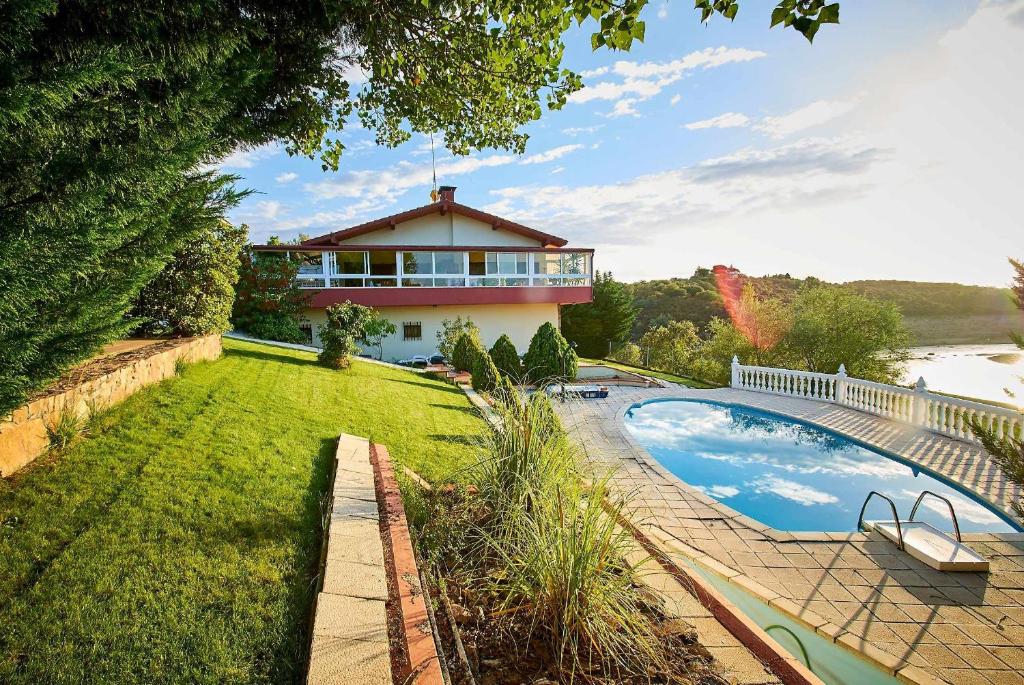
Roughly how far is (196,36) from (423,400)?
6810mm

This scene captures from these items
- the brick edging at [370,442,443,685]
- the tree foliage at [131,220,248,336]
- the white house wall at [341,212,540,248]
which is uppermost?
the white house wall at [341,212,540,248]

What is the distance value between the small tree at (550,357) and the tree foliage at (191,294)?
8.04 m

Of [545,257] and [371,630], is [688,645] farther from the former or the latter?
[545,257]

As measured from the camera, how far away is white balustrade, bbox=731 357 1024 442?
27.8ft

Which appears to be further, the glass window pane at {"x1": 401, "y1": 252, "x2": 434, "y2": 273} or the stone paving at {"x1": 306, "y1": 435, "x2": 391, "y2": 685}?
the glass window pane at {"x1": 401, "y1": 252, "x2": 434, "y2": 273}

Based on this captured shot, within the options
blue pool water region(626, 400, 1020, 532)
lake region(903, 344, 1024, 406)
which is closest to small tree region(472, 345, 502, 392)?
blue pool water region(626, 400, 1020, 532)

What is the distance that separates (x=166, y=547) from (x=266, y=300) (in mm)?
14733

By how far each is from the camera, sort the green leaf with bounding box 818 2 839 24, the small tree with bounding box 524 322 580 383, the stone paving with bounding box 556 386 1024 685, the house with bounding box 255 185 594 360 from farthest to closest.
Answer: the house with bounding box 255 185 594 360 < the small tree with bounding box 524 322 580 383 < the stone paving with bounding box 556 386 1024 685 < the green leaf with bounding box 818 2 839 24

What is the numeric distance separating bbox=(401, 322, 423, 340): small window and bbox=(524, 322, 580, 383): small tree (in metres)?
7.98

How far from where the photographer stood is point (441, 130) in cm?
754

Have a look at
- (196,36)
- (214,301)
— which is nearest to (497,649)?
(196,36)

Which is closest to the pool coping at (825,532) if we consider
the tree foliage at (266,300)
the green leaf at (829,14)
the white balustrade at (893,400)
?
the white balustrade at (893,400)

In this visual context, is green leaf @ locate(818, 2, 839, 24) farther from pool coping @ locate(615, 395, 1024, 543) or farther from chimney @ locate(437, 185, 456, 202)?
chimney @ locate(437, 185, 456, 202)

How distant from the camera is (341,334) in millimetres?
10117
